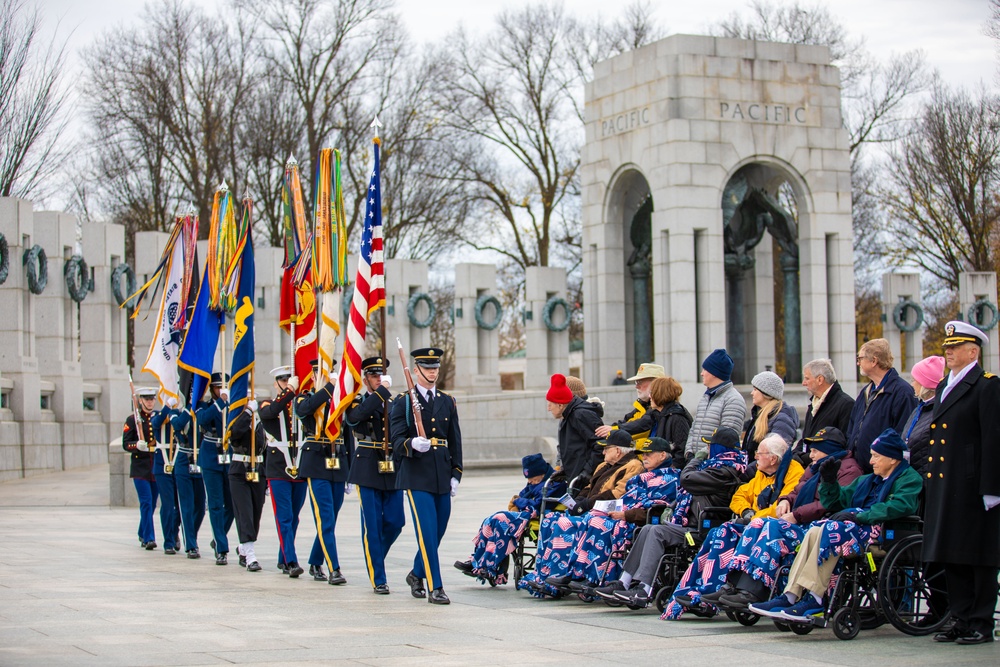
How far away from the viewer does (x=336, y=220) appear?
1318 cm

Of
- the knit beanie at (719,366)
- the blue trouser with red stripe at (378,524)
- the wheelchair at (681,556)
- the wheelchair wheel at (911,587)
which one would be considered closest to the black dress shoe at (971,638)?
the wheelchair wheel at (911,587)

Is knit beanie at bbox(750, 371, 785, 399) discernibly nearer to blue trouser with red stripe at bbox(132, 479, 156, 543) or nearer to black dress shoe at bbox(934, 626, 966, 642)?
black dress shoe at bbox(934, 626, 966, 642)

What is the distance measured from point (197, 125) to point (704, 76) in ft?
61.9

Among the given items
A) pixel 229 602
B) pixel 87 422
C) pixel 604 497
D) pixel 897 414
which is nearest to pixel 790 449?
pixel 897 414

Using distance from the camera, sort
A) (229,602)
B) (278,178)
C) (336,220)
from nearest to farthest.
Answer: (229,602)
(336,220)
(278,178)

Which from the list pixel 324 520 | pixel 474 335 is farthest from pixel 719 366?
pixel 474 335

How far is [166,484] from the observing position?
1470cm

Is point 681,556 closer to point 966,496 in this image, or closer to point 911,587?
point 911,587

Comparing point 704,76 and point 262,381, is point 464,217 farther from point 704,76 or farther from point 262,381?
point 704,76

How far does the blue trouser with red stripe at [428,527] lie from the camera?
1029 cm

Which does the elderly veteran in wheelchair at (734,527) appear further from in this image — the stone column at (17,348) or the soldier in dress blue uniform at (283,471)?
the stone column at (17,348)

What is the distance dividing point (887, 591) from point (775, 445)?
1.33 m

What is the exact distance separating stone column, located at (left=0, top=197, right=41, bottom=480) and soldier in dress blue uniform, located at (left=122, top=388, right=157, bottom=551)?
10.5 m

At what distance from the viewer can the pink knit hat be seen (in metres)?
9.05
